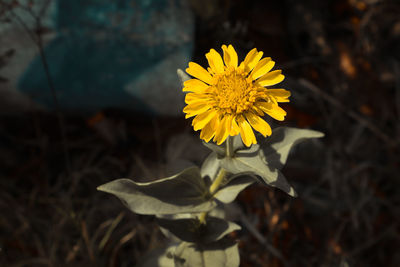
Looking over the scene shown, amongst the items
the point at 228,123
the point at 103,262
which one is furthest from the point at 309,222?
the point at 228,123

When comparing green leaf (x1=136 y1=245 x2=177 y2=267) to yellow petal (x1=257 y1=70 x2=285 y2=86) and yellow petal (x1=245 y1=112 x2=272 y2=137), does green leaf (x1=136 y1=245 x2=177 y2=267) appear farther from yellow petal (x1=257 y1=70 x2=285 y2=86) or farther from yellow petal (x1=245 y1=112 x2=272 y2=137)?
yellow petal (x1=257 y1=70 x2=285 y2=86)

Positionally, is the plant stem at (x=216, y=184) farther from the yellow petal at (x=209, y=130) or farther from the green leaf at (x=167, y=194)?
the yellow petal at (x=209, y=130)

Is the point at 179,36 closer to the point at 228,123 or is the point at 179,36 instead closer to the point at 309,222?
the point at 228,123

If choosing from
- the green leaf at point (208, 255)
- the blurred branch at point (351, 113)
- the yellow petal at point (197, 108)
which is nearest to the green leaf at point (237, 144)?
the yellow petal at point (197, 108)

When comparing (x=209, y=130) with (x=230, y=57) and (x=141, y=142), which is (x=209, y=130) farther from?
(x=141, y=142)

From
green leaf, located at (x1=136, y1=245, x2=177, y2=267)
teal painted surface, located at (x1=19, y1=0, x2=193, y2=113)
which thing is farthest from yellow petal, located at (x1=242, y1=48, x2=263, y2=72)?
teal painted surface, located at (x1=19, y1=0, x2=193, y2=113)

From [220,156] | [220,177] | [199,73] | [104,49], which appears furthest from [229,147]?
[104,49]
